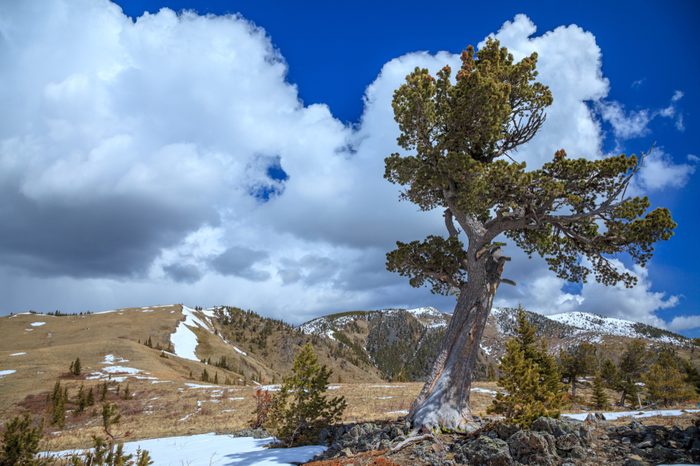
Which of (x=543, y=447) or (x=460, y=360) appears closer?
(x=543, y=447)

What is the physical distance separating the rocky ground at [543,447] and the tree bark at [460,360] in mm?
909

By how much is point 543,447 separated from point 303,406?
8.89m

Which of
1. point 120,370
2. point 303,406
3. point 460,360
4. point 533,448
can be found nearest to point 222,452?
point 303,406

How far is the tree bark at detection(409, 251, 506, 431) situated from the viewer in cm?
1185

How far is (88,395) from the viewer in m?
41.6

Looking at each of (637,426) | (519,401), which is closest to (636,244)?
(637,426)

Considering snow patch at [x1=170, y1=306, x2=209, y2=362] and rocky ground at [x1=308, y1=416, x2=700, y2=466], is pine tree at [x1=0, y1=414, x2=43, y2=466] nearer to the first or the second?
rocky ground at [x1=308, y1=416, x2=700, y2=466]

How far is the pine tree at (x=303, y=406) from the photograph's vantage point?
1419 centimetres

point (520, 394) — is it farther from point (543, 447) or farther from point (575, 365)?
point (575, 365)

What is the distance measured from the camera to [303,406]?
47.5 ft

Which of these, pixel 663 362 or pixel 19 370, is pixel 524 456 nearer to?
pixel 663 362

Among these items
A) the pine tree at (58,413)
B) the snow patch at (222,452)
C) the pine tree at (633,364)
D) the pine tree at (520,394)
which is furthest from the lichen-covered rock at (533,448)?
the pine tree at (633,364)

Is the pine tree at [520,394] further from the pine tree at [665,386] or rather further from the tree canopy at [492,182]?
the pine tree at [665,386]

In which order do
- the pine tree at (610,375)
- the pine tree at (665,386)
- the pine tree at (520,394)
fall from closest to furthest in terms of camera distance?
the pine tree at (520,394)
the pine tree at (665,386)
the pine tree at (610,375)
